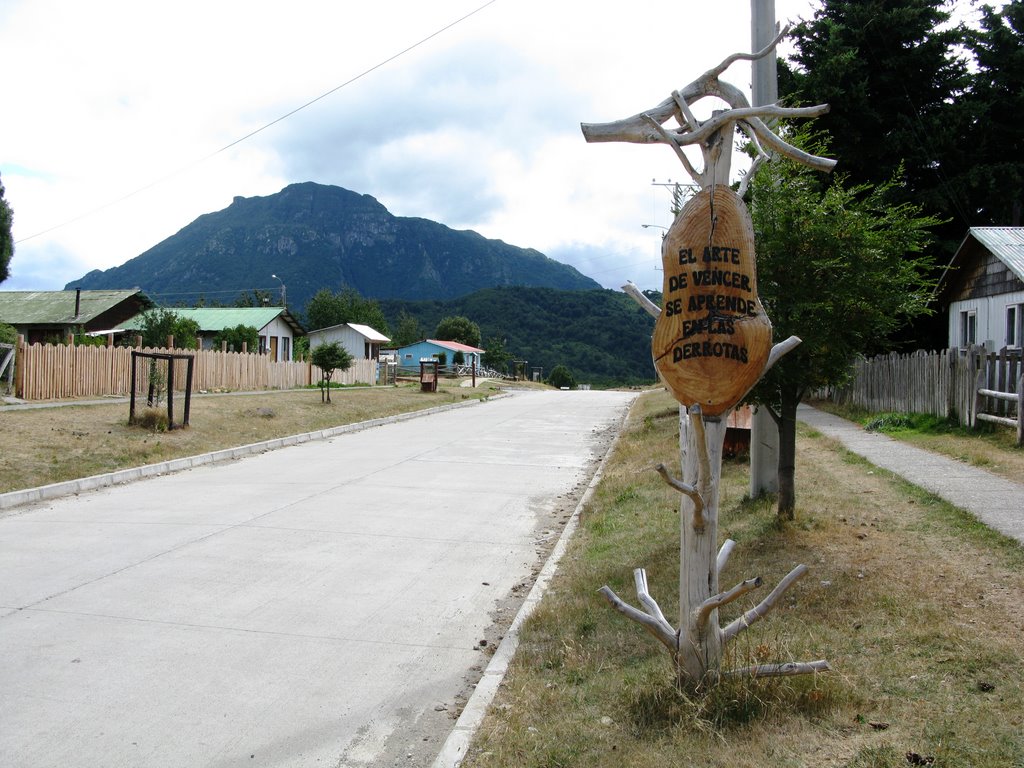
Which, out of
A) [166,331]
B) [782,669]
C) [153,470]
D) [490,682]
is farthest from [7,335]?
[782,669]

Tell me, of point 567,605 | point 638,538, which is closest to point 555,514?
point 638,538

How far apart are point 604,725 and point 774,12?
7311 mm

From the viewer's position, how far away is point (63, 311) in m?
43.4

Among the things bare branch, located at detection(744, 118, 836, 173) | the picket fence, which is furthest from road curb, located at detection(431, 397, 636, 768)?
the picket fence

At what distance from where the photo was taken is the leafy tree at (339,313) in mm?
97062

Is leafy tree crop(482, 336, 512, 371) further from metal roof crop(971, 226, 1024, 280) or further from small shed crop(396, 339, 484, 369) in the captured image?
metal roof crop(971, 226, 1024, 280)

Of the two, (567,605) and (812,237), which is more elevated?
(812,237)

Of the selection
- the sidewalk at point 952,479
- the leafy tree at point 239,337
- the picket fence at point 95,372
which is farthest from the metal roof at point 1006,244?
the leafy tree at point 239,337

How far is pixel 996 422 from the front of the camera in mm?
13648

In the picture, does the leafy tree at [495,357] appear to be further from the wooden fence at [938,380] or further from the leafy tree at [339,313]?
the wooden fence at [938,380]

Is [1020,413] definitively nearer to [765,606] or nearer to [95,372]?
[765,606]

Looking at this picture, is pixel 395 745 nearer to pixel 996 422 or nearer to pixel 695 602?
pixel 695 602

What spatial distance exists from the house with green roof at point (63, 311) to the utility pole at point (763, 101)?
4006 cm

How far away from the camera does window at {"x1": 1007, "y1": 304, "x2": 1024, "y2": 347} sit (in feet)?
58.3
